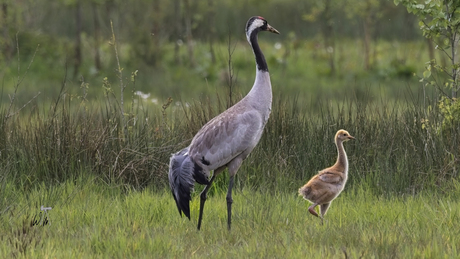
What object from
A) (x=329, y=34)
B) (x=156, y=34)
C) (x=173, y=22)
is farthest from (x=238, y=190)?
(x=329, y=34)

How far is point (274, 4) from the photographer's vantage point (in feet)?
72.5

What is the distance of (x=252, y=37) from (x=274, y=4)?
16.4 m

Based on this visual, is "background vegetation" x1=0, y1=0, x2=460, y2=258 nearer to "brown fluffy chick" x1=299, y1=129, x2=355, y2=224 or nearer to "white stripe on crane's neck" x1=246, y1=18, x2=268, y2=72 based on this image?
"brown fluffy chick" x1=299, y1=129, x2=355, y2=224

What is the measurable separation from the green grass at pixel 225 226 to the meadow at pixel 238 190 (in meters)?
0.01

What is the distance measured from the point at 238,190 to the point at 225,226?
1.10 metres

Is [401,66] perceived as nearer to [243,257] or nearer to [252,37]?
[252,37]

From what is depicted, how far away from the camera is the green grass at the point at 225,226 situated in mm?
4697

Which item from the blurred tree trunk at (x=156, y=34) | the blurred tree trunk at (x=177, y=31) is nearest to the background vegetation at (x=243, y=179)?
the blurred tree trunk at (x=156, y=34)

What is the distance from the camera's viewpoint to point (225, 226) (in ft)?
18.2

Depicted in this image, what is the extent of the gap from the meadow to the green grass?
0.05 ft

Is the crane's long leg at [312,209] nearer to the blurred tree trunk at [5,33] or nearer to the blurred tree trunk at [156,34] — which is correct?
the blurred tree trunk at [5,33]

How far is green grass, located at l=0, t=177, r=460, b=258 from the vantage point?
470 centimetres

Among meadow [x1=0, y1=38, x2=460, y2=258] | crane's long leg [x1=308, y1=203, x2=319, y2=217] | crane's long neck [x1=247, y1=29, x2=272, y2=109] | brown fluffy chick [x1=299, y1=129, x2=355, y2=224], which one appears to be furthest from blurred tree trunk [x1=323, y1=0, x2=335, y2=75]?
crane's long leg [x1=308, y1=203, x2=319, y2=217]

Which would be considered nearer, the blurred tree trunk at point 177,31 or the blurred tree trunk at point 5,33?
the blurred tree trunk at point 5,33
